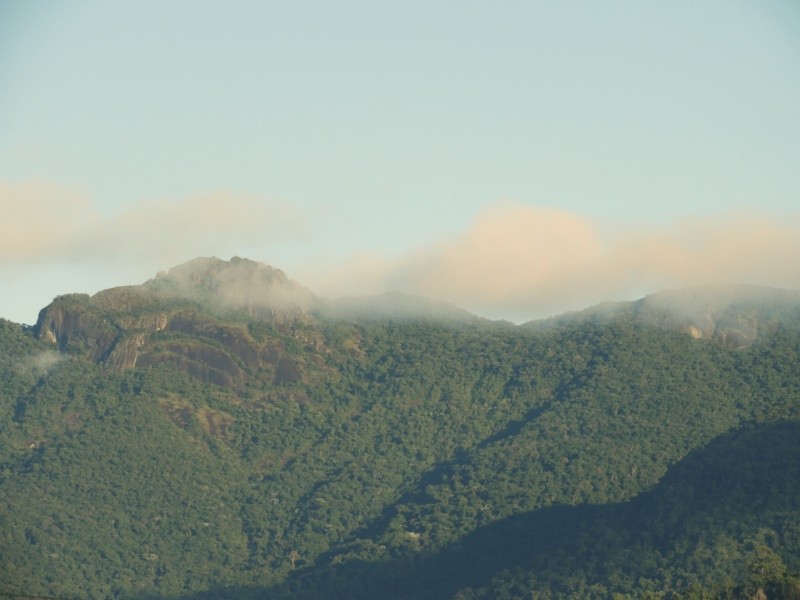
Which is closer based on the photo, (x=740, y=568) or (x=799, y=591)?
(x=799, y=591)

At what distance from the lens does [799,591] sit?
6457 inches

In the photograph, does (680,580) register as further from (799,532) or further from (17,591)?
(17,591)

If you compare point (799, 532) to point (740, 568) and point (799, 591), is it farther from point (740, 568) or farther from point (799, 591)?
point (799, 591)

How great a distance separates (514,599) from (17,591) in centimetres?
4889

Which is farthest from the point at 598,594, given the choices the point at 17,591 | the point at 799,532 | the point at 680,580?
the point at 17,591

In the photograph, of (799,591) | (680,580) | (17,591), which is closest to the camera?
(799,591)

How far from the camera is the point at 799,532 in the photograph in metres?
199

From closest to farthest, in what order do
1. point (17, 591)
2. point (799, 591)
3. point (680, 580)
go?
point (799, 591)
point (17, 591)
point (680, 580)

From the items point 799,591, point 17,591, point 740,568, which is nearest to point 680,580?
point 740,568

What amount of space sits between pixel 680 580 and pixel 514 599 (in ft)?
54.1

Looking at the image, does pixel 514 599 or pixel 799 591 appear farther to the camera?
pixel 514 599

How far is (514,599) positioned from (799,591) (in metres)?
40.5

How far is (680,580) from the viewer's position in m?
195

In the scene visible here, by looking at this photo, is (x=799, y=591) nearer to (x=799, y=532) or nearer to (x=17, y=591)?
(x=799, y=532)
